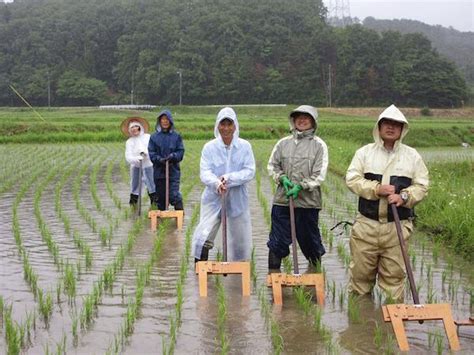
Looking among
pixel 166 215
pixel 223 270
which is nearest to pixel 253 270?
pixel 223 270

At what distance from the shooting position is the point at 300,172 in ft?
18.4

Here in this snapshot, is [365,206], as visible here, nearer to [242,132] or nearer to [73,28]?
[242,132]

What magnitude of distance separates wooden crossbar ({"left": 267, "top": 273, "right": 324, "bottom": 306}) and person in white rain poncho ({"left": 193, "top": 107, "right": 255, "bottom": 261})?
953mm

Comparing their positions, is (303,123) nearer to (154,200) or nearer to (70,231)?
(70,231)

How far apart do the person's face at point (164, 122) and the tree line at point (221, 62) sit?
2253 inches

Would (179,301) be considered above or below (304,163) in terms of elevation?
below

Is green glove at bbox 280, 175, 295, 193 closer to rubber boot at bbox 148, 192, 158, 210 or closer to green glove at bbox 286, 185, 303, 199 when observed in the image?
green glove at bbox 286, 185, 303, 199

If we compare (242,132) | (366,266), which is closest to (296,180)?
(366,266)

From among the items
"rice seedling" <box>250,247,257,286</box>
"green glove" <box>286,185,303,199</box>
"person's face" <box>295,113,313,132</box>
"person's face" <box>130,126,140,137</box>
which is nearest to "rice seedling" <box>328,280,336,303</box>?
"rice seedling" <box>250,247,257,286</box>

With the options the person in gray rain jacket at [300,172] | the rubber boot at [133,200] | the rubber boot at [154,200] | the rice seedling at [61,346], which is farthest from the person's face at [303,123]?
the rubber boot at [133,200]

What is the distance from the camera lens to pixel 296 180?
18.4 ft

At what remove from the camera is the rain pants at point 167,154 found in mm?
8609

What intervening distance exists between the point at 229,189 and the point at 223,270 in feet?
2.78

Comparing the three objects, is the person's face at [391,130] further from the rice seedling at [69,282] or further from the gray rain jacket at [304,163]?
the rice seedling at [69,282]
